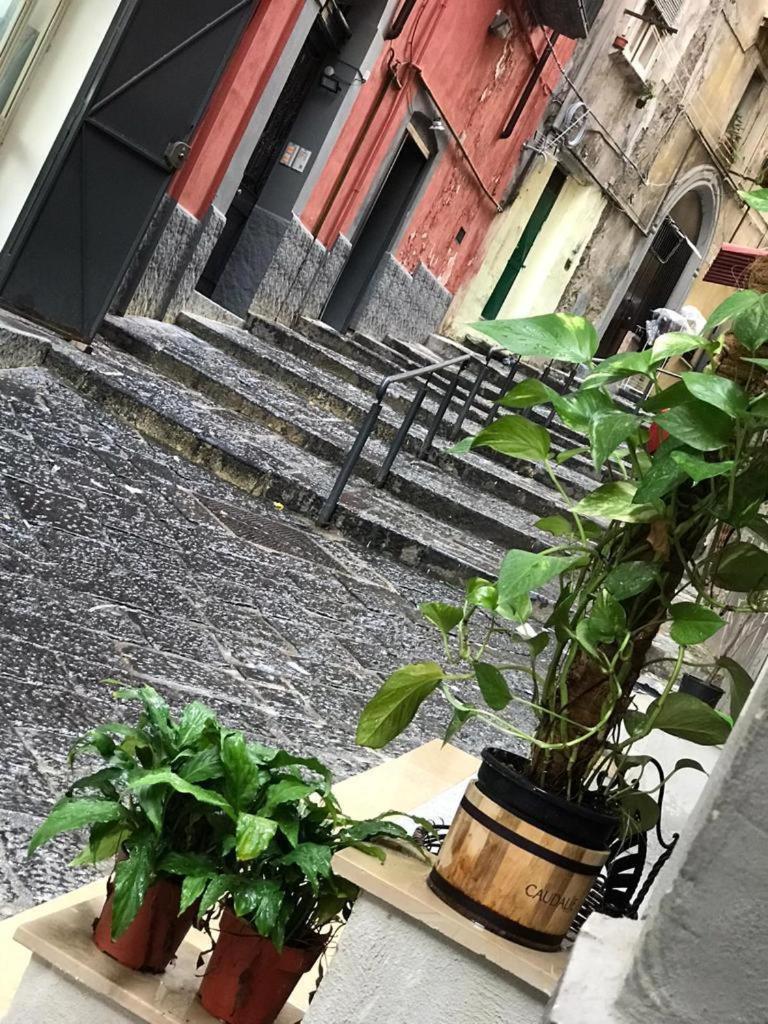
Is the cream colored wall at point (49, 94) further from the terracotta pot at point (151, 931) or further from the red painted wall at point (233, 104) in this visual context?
the terracotta pot at point (151, 931)

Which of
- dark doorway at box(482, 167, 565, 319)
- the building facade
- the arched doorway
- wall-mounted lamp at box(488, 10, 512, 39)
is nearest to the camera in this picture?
wall-mounted lamp at box(488, 10, 512, 39)

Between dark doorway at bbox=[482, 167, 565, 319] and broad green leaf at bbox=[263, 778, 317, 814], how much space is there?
16.9 m

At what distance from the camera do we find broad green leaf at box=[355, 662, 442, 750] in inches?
62.2

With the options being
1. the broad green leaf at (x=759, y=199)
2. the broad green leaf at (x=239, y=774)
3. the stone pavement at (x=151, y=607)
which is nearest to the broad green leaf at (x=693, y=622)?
the broad green leaf at (x=759, y=199)

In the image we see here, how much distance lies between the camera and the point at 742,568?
152 cm

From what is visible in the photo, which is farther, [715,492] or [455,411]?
[455,411]

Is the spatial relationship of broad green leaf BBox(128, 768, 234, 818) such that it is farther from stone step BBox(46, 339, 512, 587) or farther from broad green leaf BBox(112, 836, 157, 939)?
stone step BBox(46, 339, 512, 587)

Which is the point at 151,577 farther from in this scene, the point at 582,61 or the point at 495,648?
the point at 582,61

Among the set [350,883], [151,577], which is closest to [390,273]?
[151,577]

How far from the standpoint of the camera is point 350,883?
5.27 feet

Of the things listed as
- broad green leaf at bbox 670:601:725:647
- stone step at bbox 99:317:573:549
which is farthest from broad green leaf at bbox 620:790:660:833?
stone step at bbox 99:317:573:549

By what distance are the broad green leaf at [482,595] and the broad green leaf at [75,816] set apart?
492 millimetres

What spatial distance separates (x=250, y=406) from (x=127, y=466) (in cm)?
214

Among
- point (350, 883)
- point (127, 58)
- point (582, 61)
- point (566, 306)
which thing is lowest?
point (350, 883)
